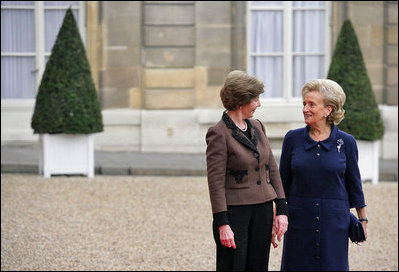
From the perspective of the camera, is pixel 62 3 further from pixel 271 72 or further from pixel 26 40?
pixel 271 72

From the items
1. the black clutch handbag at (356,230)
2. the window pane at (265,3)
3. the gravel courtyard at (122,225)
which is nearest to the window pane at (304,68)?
the window pane at (265,3)

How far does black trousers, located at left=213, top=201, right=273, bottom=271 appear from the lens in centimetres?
377

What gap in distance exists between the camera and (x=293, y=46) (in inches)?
539

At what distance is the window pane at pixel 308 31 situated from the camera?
13.6 meters

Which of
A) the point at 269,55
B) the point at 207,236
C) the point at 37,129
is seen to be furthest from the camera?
the point at 269,55

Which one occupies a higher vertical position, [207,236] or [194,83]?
[194,83]

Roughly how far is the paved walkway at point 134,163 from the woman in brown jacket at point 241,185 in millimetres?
6774

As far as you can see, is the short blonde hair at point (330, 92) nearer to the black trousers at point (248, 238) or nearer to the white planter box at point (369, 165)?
the black trousers at point (248, 238)

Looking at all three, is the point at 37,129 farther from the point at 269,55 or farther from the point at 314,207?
the point at 314,207

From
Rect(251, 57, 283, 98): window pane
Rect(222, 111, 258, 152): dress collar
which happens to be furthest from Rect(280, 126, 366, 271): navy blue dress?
Rect(251, 57, 283, 98): window pane

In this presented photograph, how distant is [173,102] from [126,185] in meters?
3.58

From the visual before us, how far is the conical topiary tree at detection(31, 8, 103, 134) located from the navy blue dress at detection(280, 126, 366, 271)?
640 centimetres

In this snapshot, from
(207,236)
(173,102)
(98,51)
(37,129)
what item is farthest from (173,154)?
(207,236)

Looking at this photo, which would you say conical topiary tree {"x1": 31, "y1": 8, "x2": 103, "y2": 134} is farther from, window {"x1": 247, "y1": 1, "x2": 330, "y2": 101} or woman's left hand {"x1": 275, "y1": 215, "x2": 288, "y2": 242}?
woman's left hand {"x1": 275, "y1": 215, "x2": 288, "y2": 242}
